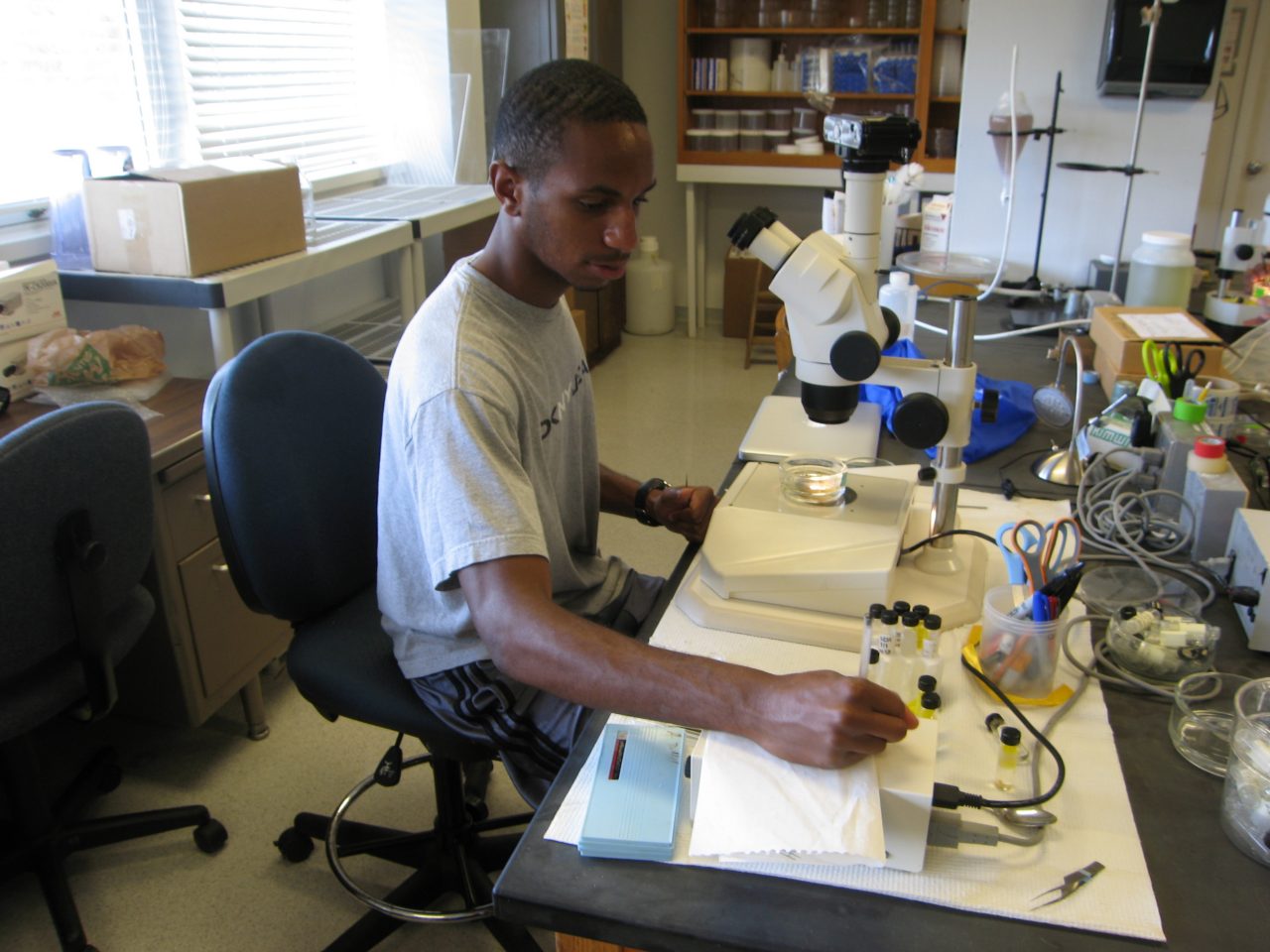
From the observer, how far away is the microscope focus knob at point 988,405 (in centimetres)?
159

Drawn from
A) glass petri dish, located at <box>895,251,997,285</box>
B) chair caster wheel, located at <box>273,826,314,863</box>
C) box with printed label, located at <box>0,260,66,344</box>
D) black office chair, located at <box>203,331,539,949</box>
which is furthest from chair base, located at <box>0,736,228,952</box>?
glass petri dish, located at <box>895,251,997,285</box>

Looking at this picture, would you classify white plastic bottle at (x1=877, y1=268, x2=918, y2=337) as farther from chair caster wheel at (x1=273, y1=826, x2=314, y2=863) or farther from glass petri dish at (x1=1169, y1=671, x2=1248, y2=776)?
chair caster wheel at (x1=273, y1=826, x2=314, y2=863)

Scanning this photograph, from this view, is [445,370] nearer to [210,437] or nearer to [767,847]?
[210,437]

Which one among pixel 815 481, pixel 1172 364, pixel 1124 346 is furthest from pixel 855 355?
pixel 1124 346

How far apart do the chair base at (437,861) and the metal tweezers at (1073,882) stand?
3.14 feet

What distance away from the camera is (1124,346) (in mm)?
1739

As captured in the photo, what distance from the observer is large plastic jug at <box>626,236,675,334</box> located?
16.2ft

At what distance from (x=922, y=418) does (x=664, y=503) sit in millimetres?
463

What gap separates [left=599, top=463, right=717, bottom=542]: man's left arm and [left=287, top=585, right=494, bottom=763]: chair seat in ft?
1.27

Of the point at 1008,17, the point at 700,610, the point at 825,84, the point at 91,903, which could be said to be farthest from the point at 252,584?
the point at 825,84

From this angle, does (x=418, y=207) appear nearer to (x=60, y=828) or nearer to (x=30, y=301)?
(x=30, y=301)

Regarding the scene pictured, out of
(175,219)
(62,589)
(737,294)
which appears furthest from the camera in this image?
(737,294)

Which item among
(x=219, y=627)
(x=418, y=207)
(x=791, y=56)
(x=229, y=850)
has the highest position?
(x=791, y=56)

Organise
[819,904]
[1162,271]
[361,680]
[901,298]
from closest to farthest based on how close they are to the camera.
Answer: [819,904], [361,680], [901,298], [1162,271]
